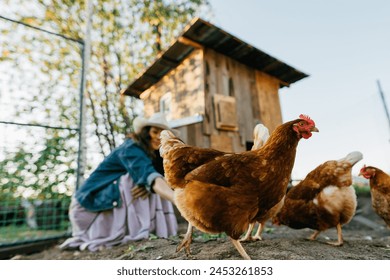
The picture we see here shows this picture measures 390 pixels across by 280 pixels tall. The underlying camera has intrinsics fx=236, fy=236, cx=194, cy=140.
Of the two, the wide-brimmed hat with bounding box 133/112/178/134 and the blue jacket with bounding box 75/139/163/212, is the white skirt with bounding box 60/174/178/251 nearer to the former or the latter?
the blue jacket with bounding box 75/139/163/212

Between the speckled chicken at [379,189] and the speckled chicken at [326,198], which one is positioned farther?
the speckled chicken at [379,189]

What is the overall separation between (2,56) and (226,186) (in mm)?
2088

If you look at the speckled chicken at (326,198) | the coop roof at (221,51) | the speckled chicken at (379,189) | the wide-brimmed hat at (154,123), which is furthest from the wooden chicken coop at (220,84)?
the speckled chicken at (326,198)

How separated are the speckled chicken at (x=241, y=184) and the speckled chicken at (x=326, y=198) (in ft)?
1.87

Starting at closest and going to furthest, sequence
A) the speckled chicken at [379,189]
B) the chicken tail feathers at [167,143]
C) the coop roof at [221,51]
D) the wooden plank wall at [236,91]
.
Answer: the chicken tail feathers at [167,143], the speckled chicken at [379,189], the coop roof at [221,51], the wooden plank wall at [236,91]

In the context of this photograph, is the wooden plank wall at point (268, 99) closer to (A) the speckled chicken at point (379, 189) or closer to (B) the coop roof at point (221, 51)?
(B) the coop roof at point (221, 51)

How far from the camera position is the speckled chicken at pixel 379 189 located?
1.35 metres

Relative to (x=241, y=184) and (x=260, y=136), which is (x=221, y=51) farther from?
(x=241, y=184)

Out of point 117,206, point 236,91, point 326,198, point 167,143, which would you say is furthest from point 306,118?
point 236,91

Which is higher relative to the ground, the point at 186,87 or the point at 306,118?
the point at 186,87

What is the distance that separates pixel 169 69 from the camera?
148 inches

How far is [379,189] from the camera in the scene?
1406 mm

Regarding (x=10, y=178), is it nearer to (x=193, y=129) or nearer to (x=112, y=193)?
(x=112, y=193)

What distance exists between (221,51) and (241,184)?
289 centimetres
